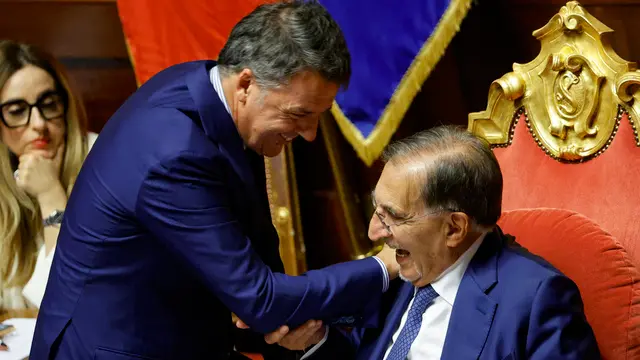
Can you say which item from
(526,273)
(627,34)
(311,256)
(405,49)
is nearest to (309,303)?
(526,273)

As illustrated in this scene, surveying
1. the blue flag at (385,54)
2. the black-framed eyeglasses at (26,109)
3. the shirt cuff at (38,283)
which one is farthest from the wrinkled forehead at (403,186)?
the black-framed eyeglasses at (26,109)

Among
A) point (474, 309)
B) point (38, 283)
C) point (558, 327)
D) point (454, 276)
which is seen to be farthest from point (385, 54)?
point (38, 283)

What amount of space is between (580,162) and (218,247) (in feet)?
2.69

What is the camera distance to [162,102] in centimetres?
176

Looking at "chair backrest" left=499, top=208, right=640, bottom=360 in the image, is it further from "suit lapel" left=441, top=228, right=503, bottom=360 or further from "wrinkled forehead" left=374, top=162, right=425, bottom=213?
"wrinkled forehead" left=374, top=162, right=425, bottom=213

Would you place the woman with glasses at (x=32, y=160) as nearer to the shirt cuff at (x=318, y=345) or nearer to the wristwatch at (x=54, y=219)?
the wristwatch at (x=54, y=219)

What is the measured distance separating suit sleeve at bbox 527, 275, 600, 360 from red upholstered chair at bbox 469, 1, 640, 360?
14cm

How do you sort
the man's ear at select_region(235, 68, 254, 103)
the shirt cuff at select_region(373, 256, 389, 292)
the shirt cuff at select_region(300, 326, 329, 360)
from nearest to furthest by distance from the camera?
the man's ear at select_region(235, 68, 254, 103)
the shirt cuff at select_region(373, 256, 389, 292)
the shirt cuff at select_region(300, 326, 329, 360)

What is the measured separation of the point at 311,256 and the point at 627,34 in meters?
1.64

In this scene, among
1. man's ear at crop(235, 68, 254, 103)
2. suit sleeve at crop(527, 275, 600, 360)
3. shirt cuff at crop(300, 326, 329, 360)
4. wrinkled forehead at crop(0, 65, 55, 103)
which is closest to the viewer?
suit sleeve at crop(527, 275, 600, 360)

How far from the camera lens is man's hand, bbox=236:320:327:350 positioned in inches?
68.4

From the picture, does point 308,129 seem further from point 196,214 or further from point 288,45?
point 196,214

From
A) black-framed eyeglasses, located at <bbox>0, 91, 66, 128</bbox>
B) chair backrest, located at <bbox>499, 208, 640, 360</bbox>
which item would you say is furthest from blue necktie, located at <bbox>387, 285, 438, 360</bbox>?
black-framed eyeglasses, located at <bbox>0, 91, 66, 128</bbox>

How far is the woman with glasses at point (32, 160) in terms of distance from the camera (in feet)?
8.98
